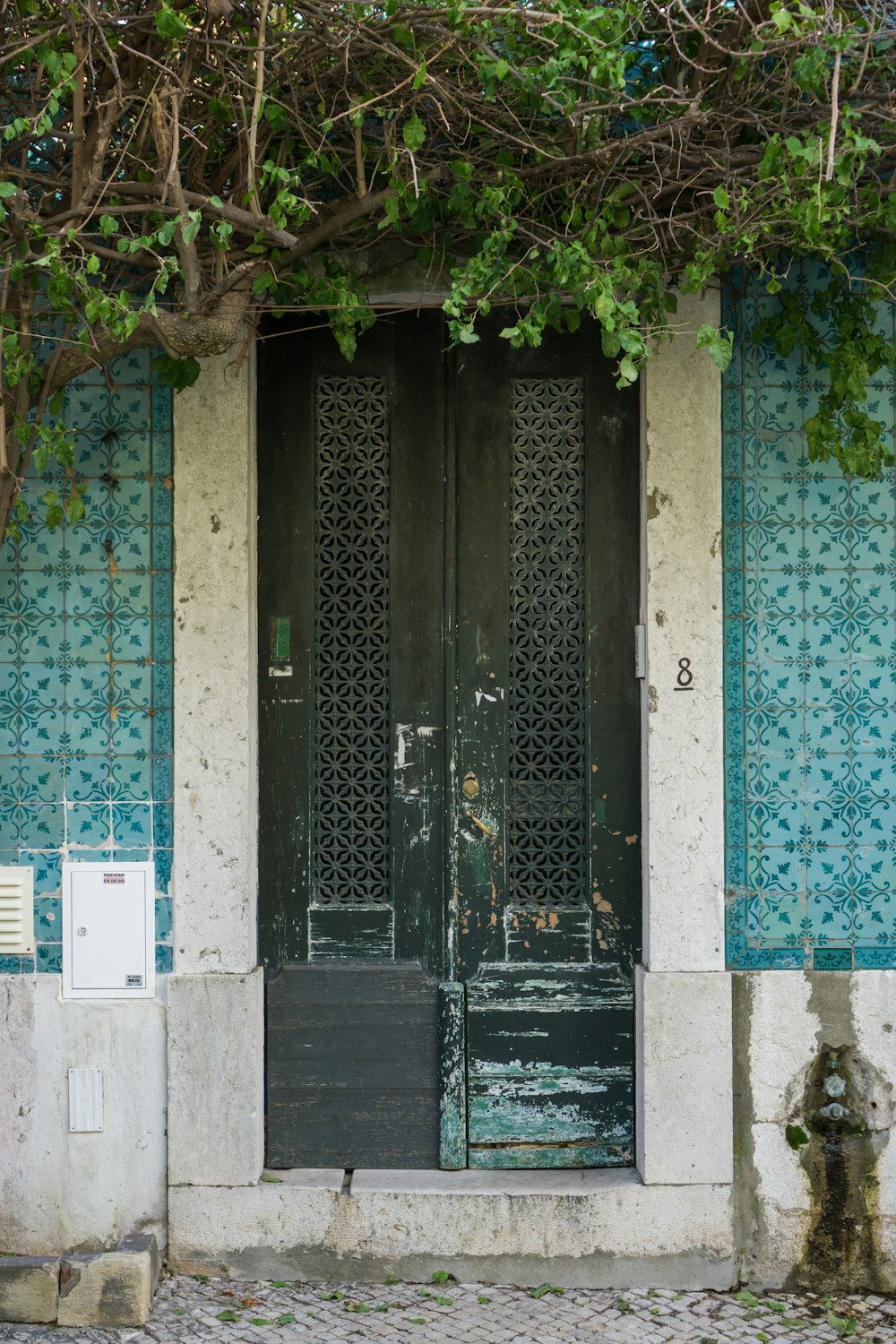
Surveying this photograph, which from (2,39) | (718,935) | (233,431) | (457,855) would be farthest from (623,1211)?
(2,39)

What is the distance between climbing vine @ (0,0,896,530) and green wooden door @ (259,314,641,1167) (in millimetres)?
439

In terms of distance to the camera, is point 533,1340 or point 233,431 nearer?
point 533,1340

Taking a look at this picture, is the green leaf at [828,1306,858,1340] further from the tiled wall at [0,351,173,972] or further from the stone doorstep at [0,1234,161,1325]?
the tiled wall at [0,351,173,972]

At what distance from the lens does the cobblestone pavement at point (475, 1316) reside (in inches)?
156

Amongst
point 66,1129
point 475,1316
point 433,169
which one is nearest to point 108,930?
point 66,1129

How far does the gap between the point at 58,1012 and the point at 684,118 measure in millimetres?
3447

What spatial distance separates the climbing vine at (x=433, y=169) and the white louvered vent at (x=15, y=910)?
119cm

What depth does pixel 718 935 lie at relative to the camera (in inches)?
172

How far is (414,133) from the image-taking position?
3684mm

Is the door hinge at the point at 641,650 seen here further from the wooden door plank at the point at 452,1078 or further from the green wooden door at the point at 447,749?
the wooden door plank at the point at 452,1078

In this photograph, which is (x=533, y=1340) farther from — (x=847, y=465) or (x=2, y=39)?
(x=2, y=39)

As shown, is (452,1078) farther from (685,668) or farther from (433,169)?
(433,169)

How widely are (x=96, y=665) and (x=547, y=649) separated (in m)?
1.57

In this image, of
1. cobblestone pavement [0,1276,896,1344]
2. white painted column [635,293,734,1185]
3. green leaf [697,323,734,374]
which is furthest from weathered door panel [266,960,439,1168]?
green leaf [697,323,734,374]
